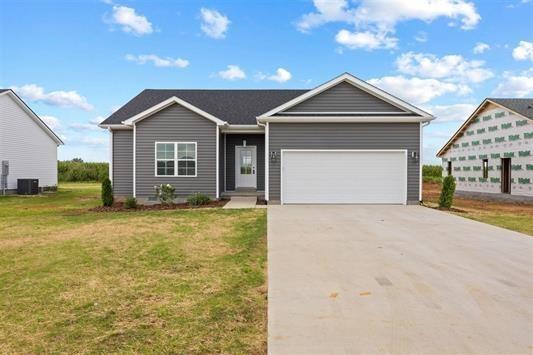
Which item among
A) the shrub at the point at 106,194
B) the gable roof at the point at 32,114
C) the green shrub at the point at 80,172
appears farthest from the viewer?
the green shrub at the point at 80,172

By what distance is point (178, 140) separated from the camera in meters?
15.5

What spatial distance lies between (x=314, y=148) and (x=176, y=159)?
5811 mm

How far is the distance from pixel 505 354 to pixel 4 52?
69.0 ft

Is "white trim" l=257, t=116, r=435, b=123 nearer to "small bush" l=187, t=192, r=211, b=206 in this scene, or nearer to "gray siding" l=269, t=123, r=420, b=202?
"gray siding" l=269, t=123, r=420, b=202

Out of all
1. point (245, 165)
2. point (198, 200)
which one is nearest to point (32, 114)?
point (245, 165)

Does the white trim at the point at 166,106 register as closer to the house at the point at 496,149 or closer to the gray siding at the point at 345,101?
the gray siding at the point at 345,101

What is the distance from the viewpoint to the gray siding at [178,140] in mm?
15430

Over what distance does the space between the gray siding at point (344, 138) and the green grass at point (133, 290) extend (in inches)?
247

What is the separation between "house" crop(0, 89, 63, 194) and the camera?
2098 cm

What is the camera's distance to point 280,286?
4887mm

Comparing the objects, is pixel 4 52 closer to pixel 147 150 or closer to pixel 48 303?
pixel 147 150

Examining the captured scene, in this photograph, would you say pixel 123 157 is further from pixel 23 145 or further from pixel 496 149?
pixel 496 149

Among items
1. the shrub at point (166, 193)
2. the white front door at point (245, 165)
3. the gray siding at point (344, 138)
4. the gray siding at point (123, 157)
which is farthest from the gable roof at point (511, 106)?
the gray siding at point (123, 157)

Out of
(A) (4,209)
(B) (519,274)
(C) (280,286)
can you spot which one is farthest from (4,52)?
(B) (519,274)
